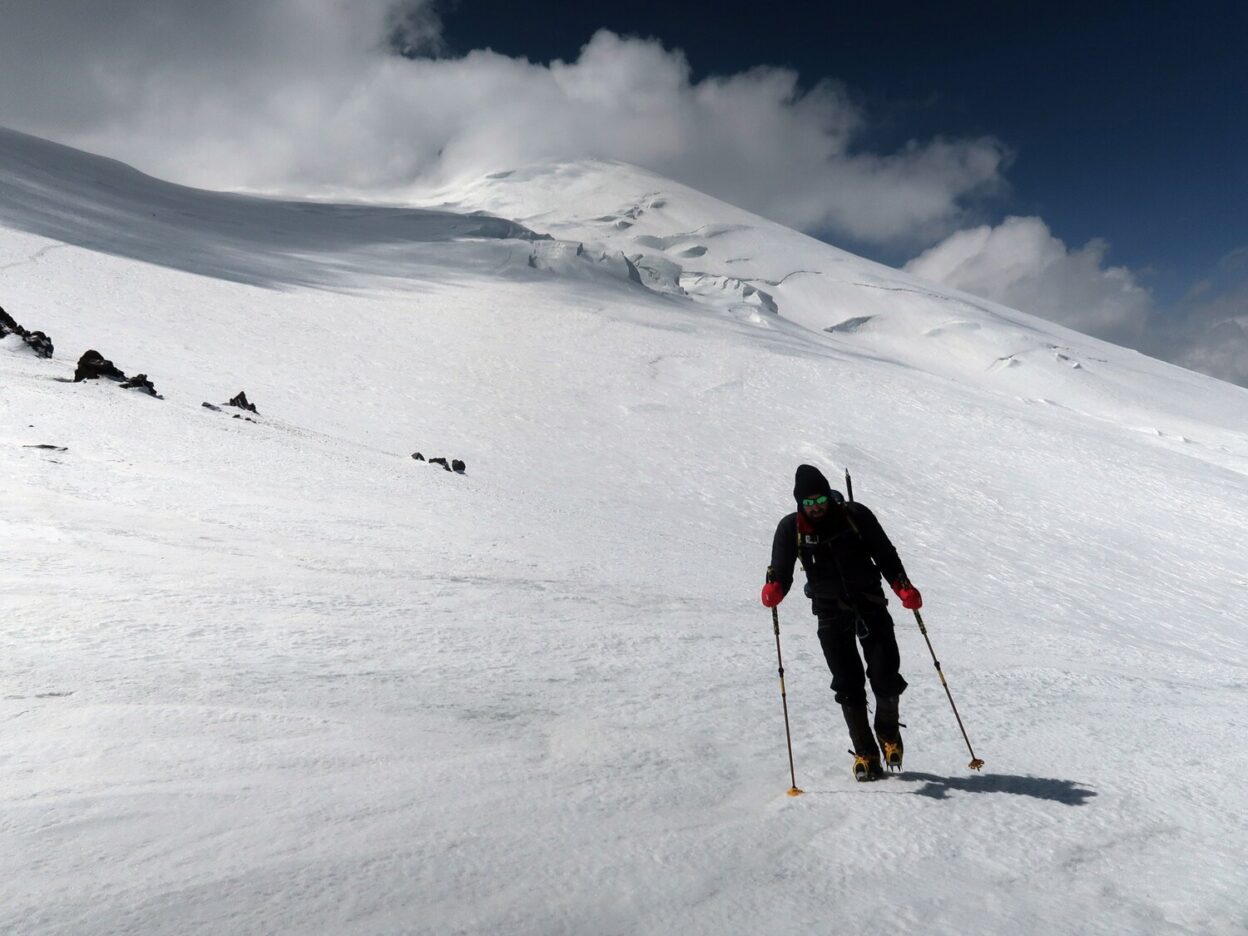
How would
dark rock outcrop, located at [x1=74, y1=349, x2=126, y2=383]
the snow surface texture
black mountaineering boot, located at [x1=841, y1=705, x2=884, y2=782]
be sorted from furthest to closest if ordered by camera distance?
dark rock outcrop, located at [x1=74, y1=349, x2=126, y2=383] → black mountaineering boot, located at [x1=841, y1=705, x2=884, y2=782] → the snow surface texture

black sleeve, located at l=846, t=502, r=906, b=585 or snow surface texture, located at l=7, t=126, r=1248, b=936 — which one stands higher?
black sleeve, located at l=846, t=502, r=906, b=585

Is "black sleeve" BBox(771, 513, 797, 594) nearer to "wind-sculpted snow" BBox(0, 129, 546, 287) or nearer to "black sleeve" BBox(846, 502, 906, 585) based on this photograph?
"black sleeve" BBox(846, 502, 906, 585)

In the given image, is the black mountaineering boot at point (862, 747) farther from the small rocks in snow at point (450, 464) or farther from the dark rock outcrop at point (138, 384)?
the dark rock outcrop at point (138, 384)

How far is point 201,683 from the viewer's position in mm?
4250

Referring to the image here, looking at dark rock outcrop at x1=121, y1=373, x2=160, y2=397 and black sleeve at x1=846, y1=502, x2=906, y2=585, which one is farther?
dark rock outcrop at x1=121, y1=373, x2=160, y2=397

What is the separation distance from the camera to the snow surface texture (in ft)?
9.57

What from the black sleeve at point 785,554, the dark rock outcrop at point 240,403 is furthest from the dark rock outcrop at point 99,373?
the black sleeve at point 785,554

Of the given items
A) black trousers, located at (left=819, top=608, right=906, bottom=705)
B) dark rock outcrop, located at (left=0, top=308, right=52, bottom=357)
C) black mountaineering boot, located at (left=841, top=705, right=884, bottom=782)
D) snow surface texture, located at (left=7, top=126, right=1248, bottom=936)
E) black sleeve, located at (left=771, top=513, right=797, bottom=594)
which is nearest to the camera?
snow surface texture, located at (left=7, top=126, right=1248, bottom=936)

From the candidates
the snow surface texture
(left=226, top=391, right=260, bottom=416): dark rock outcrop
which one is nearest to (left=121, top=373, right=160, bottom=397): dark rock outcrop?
the snow surface texture

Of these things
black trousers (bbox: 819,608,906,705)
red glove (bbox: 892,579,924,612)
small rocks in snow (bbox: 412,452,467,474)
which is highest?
red glove (bbox: 892,579,924,612)

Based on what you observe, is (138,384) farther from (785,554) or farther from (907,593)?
(907,593)

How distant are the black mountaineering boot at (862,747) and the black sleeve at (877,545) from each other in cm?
79

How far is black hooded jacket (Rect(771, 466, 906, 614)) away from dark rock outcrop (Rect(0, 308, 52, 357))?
15.4 metres

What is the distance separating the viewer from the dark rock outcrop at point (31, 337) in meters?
14.8
